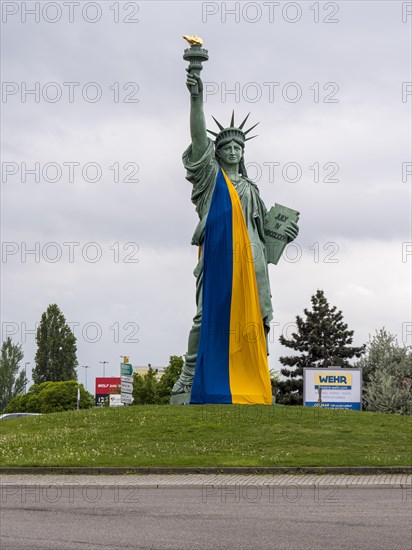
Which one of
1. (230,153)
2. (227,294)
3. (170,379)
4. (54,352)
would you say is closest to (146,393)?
(170,379)

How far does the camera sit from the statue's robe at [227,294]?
94.2ft

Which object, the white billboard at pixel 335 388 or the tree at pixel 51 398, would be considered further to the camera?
the tree at pixel 51 398

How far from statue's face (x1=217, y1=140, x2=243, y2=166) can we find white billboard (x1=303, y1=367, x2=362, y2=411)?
14.4 meters

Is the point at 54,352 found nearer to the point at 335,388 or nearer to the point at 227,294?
the point at 335,388

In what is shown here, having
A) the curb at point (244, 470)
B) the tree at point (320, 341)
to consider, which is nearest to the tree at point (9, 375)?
the tree at point (320, 341)

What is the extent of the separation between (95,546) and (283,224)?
22212 mm

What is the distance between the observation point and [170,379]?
5922cm

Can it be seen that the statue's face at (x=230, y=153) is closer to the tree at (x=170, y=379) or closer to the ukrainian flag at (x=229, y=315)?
the ukrainian flag at (x=229, y=315)

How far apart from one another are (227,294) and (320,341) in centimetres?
4240

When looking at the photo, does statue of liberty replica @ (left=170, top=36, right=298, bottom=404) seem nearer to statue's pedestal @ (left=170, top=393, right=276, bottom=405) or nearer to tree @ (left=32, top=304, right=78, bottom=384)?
statue's pedestal @ (left=170, top=393, right=276, bottom=405)

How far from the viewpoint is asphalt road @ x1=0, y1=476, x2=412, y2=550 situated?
976 centimetres

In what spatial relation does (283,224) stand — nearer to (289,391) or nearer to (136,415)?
(136,415)

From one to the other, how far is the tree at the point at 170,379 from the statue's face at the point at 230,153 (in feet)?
92.2

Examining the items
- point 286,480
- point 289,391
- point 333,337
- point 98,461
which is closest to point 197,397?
point 98,461
